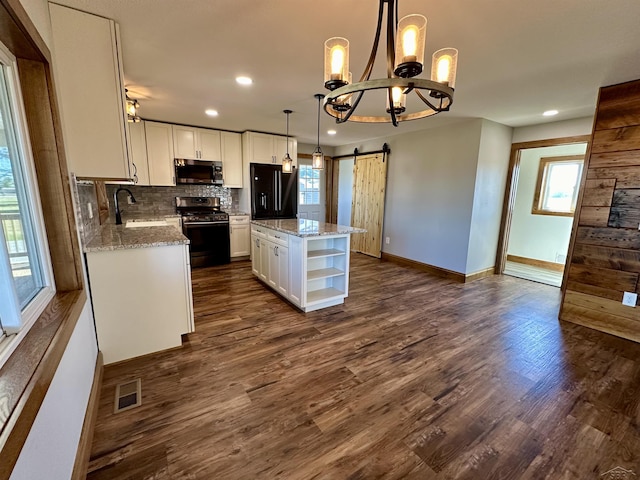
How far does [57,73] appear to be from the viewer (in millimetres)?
1695

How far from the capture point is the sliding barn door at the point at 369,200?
5.54 m

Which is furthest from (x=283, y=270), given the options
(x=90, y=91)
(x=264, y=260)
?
(x=90, y=91)

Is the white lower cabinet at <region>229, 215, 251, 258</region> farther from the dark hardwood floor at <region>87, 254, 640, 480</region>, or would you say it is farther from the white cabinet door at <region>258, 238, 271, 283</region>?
the dark hardwood floor at <region>87, 254, 640, 480</region>

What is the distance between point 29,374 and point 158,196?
4528mm

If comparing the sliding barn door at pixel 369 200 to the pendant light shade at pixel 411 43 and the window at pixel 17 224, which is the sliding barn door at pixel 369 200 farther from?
the window at pixel 17 224

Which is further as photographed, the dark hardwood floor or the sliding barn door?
the sliding barn door

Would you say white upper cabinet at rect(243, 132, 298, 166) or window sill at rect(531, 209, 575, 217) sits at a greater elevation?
white upper cabinet at rect(243, 132, 298, 166)

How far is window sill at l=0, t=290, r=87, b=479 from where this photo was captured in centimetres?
70

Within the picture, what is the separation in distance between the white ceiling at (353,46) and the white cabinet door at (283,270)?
1.75 meters

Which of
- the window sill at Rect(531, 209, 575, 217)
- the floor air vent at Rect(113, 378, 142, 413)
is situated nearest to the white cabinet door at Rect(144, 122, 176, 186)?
the floor air vent at Rect(113, 378, 142, 413)

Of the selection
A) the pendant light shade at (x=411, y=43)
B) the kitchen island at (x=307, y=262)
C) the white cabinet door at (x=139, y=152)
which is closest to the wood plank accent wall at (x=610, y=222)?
the kitchen island at (x=307, y=262)

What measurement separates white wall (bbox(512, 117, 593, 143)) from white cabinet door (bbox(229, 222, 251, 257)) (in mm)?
4706

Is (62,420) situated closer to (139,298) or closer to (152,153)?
(139,298)

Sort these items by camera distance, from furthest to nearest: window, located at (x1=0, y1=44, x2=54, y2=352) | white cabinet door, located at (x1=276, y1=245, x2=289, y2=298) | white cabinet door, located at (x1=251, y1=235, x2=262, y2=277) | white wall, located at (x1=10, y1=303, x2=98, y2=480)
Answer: white cabinet door, located at (x1=251, y1=235, x2=262, y2=277)
white cabinet door, located at (x1=276, y1=245, x2=289, y2=298)
window, located at (x1=0, y1=44, x2=54, y2=352)
white wall, located at (x1=10, y1=303, x2=98, y2=480)
